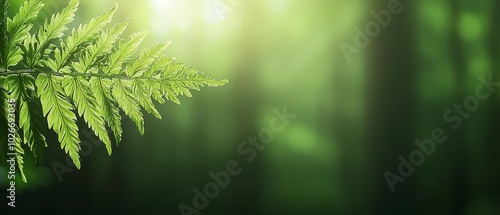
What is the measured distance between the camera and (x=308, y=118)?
Answer: 2.67 meters

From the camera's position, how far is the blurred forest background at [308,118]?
2.35 m

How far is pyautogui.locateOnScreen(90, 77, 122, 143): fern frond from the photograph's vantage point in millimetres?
580

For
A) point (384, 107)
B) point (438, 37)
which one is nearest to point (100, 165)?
point (384, 107)

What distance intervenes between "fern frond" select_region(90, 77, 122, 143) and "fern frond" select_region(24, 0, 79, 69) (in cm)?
6

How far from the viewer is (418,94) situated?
9.42ft

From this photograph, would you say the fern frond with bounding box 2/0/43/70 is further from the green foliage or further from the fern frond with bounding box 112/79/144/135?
the fern frond with bounding box 112/79/144/135

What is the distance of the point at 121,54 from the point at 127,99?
0.18 ft

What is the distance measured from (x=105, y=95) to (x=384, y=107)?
2.39m

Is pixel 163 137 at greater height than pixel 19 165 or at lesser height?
greater

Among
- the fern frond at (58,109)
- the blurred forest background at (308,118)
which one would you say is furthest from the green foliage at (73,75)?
the blurred forest background at (308,118)

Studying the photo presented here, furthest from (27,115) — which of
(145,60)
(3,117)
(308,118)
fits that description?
(308,118)

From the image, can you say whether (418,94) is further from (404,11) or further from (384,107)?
(404,11)

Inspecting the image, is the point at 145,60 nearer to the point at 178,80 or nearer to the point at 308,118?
the point at 178,80

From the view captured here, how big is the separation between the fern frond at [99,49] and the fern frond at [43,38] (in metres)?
0.04
